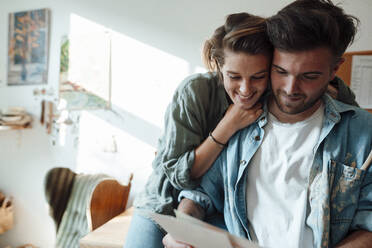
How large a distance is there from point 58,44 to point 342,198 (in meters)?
2.49

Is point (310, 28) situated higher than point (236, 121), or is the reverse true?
point (310, 28)

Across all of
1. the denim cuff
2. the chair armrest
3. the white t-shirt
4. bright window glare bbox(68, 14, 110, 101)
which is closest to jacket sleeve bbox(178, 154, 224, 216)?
the denim cuff

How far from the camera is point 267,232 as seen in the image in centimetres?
95

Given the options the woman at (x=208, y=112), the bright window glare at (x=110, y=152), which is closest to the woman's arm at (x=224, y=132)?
the woman at (x=208, y=112)

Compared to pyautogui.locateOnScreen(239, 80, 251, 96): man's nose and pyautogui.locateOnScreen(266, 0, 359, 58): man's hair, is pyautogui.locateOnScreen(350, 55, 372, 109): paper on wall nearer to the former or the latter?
pyautogui.locateOnScreen(266, 0, 359, 58): man's hair

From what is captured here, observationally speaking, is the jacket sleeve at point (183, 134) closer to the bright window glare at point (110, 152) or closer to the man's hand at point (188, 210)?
the man's hand at point (188, 210)

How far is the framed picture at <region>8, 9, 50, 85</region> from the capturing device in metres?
2.56

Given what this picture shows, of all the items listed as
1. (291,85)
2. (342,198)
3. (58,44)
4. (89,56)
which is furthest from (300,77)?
(58,44)

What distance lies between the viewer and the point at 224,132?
1048 mm

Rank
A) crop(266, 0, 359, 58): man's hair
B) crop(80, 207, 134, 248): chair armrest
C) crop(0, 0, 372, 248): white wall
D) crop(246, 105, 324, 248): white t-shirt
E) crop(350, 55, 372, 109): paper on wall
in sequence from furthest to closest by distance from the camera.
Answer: crop(0, 0, 372, 248): white wall, crop(350, 55, 372, 109): paper on wall, crop(80, 207, 134, 248): chair armrest, crop(246, 105, 324, 248): white t-shirt, crop(266, 0, 359, 58): man's hair

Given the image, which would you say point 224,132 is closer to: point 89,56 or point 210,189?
point 210,189

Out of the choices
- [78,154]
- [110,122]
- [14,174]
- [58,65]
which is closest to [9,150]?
[14,174]

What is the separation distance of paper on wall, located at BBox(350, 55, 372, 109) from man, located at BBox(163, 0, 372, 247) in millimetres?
1098

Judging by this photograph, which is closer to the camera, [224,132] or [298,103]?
[298,103]
